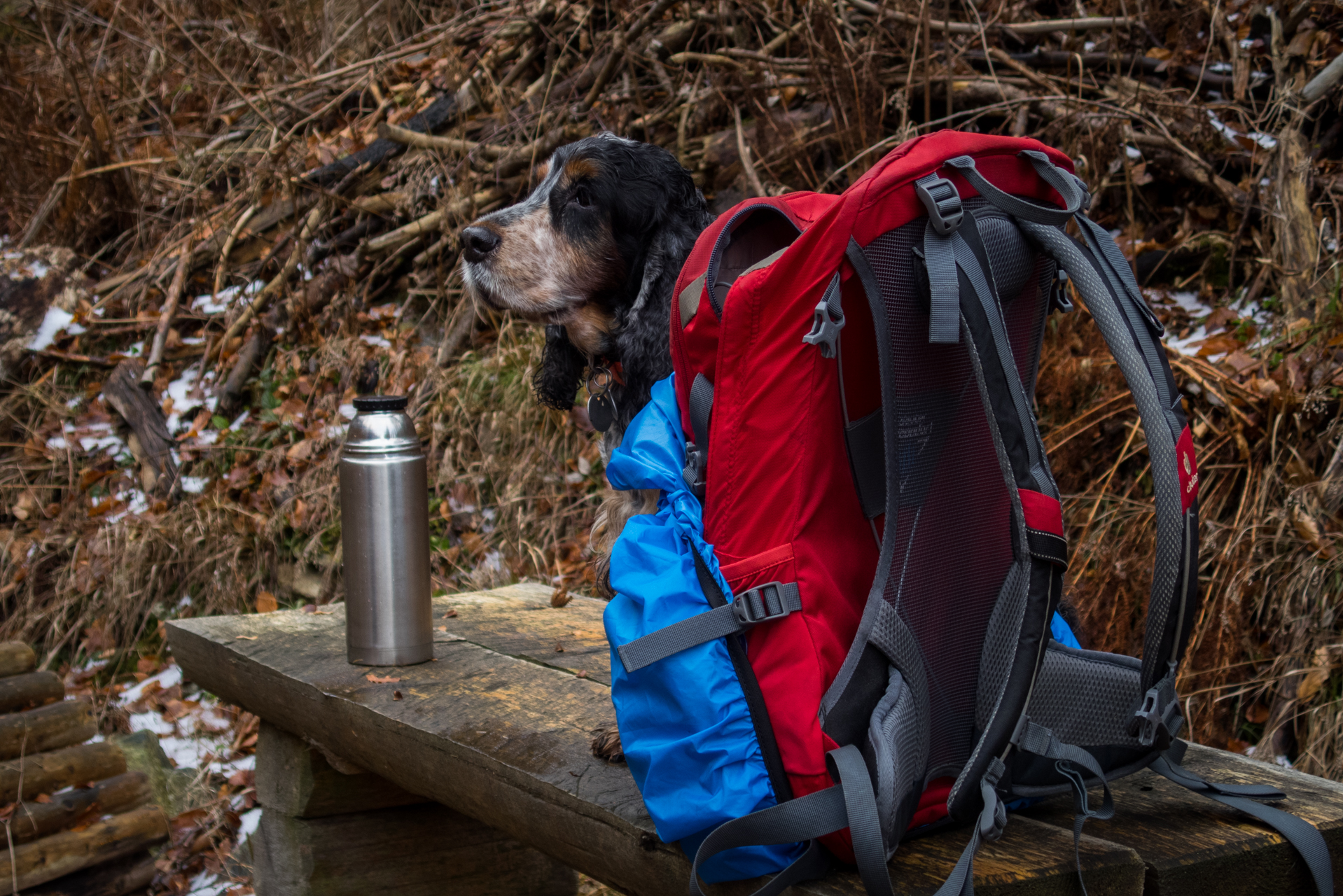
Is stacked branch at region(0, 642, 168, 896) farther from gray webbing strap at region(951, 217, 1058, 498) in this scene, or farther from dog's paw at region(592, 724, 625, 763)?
gray webbing strap at region(951, 217, 1058, 498)

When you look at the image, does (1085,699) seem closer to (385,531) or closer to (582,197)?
(385,531)

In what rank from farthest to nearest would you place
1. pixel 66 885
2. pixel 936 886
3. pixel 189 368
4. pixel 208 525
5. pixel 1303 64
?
pixel 189 368
pixel 208 525
pixel 1303 64
pixel 66 885
pixel 936 886

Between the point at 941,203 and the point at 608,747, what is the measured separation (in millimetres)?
1125

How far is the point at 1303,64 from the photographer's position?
431cm

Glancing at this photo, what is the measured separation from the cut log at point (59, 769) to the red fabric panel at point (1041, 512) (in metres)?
3.47

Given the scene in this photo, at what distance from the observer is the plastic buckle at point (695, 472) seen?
1.54 m

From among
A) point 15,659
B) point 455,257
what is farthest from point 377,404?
point 455,257

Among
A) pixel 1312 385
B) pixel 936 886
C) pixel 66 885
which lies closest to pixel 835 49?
pixel 1312 385

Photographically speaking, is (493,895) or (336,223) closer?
(493,895)

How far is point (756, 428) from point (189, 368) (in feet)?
20.0

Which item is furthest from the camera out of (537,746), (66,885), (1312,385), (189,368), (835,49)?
(189,368)

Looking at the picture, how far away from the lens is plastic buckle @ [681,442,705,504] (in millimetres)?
1538

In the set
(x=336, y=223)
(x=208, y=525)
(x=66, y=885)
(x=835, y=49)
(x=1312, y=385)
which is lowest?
(x=66, y=885)

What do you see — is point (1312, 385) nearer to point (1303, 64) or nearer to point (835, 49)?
point (1303, 64)
